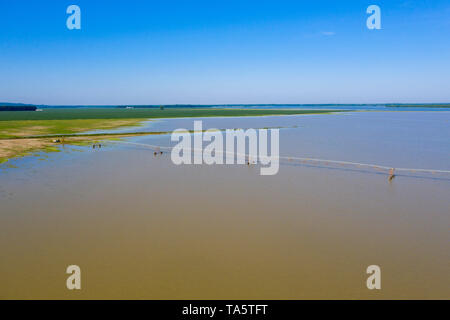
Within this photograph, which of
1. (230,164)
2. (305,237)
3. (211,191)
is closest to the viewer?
(305,237)

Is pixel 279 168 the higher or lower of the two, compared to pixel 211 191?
higher

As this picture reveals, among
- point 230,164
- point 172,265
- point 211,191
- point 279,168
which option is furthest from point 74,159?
point 172,265

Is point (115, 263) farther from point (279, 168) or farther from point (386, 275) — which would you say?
point (279, 168)

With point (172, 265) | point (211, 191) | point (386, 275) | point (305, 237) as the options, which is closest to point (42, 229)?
point (172, 265)

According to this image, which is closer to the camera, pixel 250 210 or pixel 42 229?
pixel 42 229
